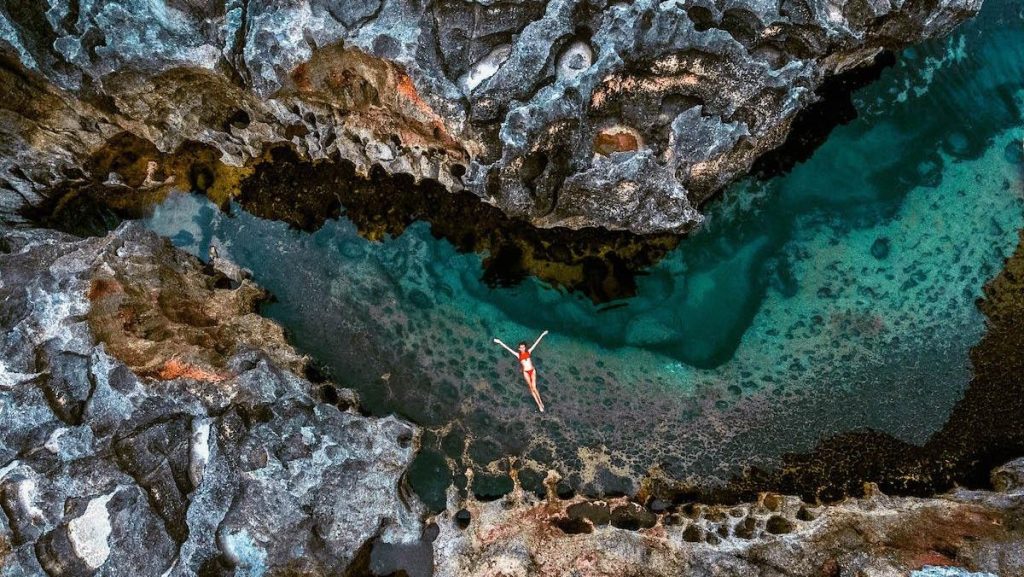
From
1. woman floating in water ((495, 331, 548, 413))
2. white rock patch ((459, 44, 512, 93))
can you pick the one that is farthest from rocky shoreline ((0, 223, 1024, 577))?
white rock patch ((459, 44, 512, 93))

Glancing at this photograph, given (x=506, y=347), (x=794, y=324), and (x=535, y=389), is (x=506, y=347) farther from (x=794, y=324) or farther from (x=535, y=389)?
(x=794, y=324)

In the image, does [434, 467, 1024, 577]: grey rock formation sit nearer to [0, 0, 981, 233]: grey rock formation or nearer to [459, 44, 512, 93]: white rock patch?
[0, 0, 981, 233]: grey rock formation

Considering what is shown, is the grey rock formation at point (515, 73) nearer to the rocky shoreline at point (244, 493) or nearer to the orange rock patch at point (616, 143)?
the orange rock patch at point (616, 143)

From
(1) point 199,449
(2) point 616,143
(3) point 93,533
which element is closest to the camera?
(3) point 93,533

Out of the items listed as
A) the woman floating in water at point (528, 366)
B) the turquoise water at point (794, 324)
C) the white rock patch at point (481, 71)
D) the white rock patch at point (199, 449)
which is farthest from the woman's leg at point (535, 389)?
the white rock patch at point (199, 449)

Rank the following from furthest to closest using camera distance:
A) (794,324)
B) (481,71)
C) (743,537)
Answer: (794,324) < (743,537) < (481,71)

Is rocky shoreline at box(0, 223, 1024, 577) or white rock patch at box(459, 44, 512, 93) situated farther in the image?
white rock patch at box(459, 44, 512, 93)

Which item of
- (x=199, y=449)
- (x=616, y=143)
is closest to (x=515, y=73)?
(x=616, y=143)
